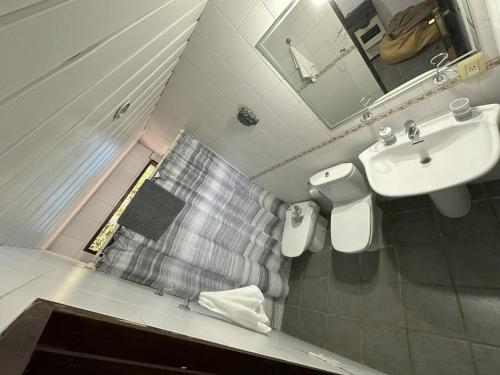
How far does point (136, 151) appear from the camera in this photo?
9.88 feet

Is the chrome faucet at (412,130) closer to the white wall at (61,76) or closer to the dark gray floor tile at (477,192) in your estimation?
the dark gray floor tile at (477,192)

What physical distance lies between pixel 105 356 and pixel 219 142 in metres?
1.83

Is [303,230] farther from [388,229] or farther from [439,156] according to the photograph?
[439,156]

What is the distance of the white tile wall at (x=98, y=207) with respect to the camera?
253cm

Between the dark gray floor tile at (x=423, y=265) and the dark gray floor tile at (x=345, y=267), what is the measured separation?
36 cm

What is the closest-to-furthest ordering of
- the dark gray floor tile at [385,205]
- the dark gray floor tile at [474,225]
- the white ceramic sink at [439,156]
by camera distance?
the white ceramic sink at [439,156] < the dark gray floor tile at [474,225] < the dark gray floor tile at [385,205]

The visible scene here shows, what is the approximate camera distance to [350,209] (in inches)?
74.0

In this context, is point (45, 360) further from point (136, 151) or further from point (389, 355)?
point (136, 151)

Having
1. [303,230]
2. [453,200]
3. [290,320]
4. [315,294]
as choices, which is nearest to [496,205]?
[453,200]

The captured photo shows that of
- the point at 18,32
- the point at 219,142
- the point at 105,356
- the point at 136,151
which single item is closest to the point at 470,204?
the point at 219,142

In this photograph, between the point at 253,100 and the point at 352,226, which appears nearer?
the point at 253,100

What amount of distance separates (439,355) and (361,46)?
2.01 metres

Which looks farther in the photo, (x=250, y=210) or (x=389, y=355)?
(x=250, y=210)

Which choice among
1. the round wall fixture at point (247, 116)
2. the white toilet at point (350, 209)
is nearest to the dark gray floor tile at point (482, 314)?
the white toilet at point (350, 209)
